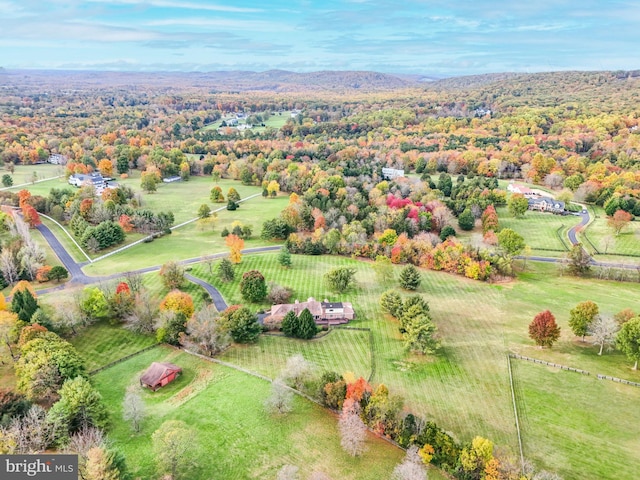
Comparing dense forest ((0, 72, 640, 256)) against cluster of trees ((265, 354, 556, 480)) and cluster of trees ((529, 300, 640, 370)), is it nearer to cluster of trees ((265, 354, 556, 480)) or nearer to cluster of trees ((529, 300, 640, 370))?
cluster of trees ((529, 300, 640, 370))

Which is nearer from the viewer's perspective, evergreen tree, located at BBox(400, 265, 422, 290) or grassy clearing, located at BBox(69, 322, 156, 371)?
grassy clearing, located at BBox(69, 322, 156, 371)

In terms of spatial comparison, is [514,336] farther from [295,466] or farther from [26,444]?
[26,444]

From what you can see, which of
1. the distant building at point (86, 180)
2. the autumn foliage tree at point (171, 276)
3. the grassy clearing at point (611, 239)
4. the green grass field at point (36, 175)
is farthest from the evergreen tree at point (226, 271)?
the grassy clearing at point (611, 239)

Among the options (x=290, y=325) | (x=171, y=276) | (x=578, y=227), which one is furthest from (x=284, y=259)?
(x=578, y=227)

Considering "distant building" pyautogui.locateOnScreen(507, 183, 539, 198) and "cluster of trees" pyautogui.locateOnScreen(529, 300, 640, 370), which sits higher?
"distant building" pyautogui.locateOnScreen(507, 183, 539, 198)

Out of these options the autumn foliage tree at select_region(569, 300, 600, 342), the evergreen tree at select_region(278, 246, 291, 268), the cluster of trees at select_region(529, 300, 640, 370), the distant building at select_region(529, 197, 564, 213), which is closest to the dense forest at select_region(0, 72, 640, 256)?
the distant building at select_region(529, 197, 564, 213)

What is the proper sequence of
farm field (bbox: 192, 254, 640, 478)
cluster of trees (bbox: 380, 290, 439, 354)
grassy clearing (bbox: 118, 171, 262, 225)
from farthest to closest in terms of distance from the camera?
grassy clearing (bbox: 118, 171, 262, 225) → cluster of trees (bbox: 380, 290, 439, 354) → farm field (bbox: 192, 254, 640, 478)

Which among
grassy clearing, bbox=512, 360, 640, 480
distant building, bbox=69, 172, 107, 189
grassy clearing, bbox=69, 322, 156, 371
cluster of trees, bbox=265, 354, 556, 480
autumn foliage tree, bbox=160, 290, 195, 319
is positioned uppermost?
distant building, bbox=69, 172, 107, 189
